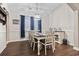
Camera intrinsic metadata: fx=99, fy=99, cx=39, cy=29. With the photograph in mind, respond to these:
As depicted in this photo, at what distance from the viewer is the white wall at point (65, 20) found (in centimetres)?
413

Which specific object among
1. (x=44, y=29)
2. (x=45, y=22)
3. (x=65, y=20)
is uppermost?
(x=65, y=20)

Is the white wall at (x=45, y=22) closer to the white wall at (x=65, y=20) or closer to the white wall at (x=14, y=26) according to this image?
the white wall at (x=65, y=20)

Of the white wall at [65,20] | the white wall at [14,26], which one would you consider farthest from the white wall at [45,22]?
the white wall at [14,26]

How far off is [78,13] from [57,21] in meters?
0.94

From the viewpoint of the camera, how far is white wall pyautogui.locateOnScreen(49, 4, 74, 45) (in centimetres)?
413

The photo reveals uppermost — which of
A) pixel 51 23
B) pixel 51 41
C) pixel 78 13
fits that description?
pixel 78 13

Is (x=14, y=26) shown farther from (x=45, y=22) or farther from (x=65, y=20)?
(x=65, y=20)

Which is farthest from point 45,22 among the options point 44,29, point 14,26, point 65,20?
point 14,26

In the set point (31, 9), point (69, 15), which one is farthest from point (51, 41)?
Answer: point (31, 9)

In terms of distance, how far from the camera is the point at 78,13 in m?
3.65

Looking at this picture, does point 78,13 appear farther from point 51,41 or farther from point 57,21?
point 51,41

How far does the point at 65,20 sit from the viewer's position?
4492 millimetres

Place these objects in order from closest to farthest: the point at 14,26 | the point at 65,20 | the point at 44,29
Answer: the point at 44,29
the point at 65,20
the point at 14,26

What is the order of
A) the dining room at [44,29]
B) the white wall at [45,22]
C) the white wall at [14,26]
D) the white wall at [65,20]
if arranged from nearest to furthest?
the dining room at [44,29] < the white wall at [45,22] < the white wall at [65,20] < the white wall at [14,26]
